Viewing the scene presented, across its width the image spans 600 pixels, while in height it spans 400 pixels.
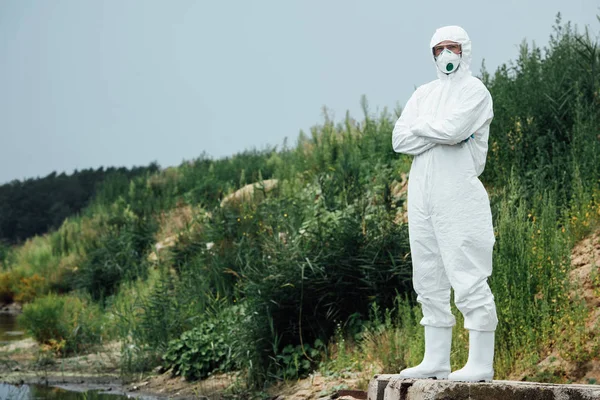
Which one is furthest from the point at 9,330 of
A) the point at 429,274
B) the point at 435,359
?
the point at 429,274

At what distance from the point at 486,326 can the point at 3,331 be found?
574 inches

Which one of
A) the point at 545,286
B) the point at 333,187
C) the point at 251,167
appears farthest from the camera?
the point at 251,167

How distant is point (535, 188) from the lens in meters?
10.5

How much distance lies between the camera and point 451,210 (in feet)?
18.8

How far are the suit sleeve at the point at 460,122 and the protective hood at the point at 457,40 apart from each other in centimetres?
19

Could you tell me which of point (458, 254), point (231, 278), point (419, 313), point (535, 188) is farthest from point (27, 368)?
point (458, 254)

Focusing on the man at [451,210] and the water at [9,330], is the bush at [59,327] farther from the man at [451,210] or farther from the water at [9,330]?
the man at [451,210]

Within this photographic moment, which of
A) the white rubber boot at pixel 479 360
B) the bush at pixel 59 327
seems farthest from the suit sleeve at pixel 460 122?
the bush at pixel 59 327

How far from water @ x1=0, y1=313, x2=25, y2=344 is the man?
461 inches

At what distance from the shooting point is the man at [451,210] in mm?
5652

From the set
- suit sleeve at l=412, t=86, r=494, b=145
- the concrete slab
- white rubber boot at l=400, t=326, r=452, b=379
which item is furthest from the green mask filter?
the concrete slab

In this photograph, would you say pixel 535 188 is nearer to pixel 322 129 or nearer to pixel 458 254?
pixel 458 254

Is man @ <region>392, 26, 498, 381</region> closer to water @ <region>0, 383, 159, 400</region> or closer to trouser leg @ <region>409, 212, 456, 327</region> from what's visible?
trouser leg @ <region>409, 212, 456, 327</region>

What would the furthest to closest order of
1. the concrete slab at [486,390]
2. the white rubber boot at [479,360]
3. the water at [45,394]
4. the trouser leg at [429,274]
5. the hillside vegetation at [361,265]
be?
1. the water at [45,394]
2. the hillside vegetation at [361,265]
3. the trouser leg at [429,274]
4. the white rubber boot at [479,360]
5. the concrete slab at [486,390]
